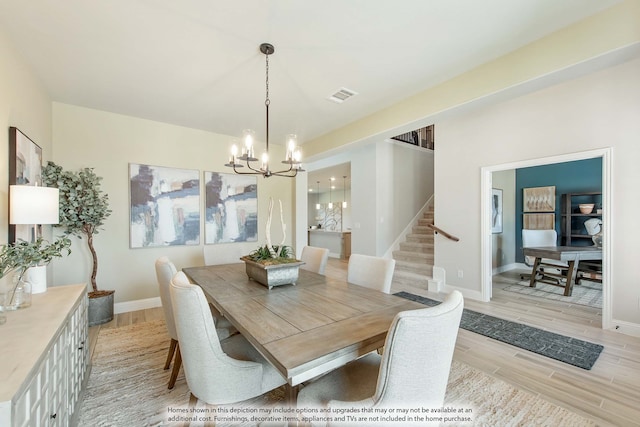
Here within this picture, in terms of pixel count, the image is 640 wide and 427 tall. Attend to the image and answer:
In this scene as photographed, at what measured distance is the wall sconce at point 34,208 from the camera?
5.40 ft

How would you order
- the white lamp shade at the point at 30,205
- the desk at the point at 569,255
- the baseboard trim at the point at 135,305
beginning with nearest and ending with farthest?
the white lamp shade at the point at 30,205, the baseboard trim at the point at 135,305, the desk at the point at 569,255

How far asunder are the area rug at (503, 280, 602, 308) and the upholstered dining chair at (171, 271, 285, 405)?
15.7ft

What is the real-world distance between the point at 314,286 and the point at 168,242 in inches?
110

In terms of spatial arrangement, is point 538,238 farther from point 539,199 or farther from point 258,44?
point 258,44

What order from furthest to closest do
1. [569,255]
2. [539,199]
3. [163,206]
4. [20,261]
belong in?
1. [539,199]
2. [569,255]
3. [163,206]
4. [20,261]

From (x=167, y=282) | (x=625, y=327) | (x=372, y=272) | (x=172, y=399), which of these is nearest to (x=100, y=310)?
(x=172, y=399)

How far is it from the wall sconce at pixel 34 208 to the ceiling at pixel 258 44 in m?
1.24

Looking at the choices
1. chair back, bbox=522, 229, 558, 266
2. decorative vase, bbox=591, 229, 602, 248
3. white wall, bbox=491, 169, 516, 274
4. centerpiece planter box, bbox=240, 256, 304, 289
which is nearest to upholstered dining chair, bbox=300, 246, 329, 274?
centerpiece planter box, bbox=240, 256, 304, 289

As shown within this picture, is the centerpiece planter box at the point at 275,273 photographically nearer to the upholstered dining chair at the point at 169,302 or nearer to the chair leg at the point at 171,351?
the upholstered dining chair at the point at 169,302

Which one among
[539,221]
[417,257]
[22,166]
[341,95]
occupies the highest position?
[341,95]

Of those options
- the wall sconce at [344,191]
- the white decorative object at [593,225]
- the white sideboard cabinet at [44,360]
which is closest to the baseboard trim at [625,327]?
the white decorative object at [593,225]

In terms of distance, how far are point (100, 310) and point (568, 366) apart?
15.7 ft

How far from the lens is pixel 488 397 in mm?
1897

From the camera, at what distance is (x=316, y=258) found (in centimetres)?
291
